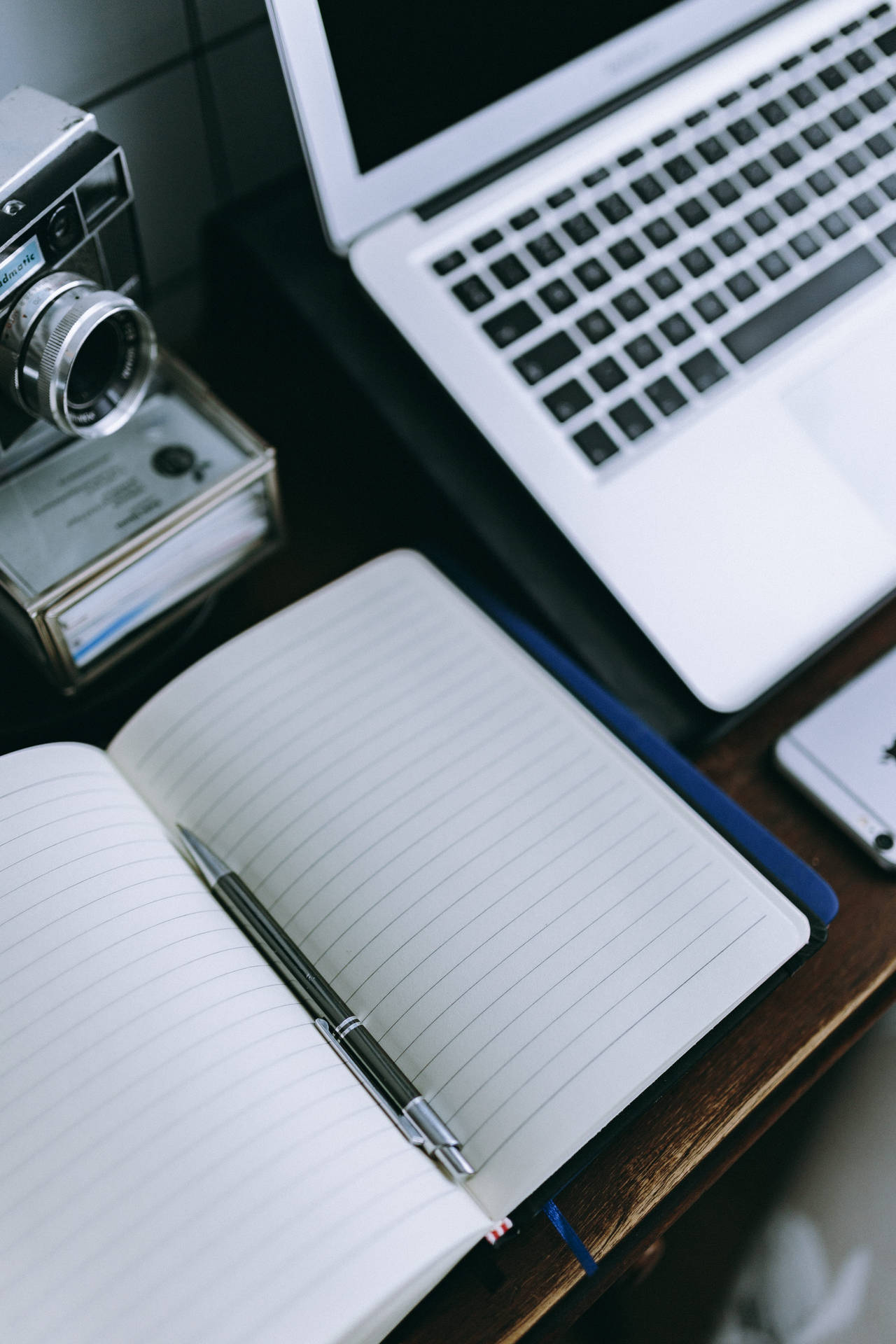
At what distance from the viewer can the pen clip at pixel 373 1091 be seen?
354 millimetres

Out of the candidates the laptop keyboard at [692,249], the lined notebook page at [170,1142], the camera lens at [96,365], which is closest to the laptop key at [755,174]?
the laptop keyboard at [692,249]

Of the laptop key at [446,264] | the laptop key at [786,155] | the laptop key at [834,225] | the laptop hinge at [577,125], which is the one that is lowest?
the laptop key at [834,225]

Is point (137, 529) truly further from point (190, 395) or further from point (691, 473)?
point (691, 473)

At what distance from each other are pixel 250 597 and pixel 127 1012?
9.9 inches

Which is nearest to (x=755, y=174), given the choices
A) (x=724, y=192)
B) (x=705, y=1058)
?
(x=724, y=192)

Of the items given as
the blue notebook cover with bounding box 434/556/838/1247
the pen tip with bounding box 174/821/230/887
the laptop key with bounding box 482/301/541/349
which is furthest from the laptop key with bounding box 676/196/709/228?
the pen tip with bounding box 174/821/230/887

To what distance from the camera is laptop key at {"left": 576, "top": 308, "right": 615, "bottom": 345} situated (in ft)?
1.63

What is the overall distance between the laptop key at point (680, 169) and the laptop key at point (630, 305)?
78 mm

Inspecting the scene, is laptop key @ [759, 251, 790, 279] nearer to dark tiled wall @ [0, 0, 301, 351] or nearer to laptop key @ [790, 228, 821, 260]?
laptop key @ [790, 228, 821, 260]

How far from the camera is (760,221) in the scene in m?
0.53

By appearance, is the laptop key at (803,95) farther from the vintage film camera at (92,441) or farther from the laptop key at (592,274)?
the vintage film camera at (92,441)

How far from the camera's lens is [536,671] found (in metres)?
0.46

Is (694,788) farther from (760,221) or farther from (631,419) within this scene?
(760,221)

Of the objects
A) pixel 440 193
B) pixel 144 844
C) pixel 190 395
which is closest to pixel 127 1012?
pixel 144 844
